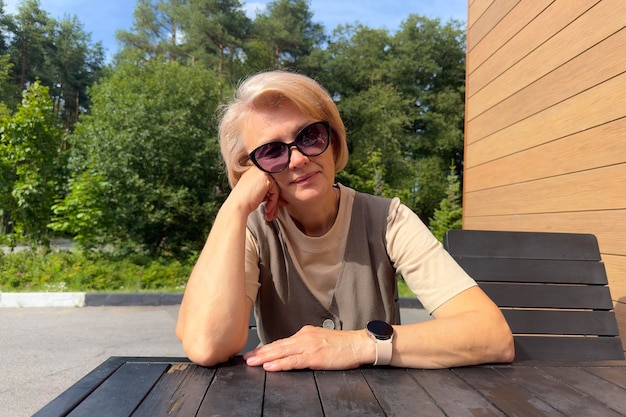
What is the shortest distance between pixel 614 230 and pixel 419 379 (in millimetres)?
1578

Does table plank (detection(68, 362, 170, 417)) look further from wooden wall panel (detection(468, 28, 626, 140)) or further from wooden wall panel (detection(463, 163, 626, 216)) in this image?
wooden wall panel (detection(468, 28, 626, 140))

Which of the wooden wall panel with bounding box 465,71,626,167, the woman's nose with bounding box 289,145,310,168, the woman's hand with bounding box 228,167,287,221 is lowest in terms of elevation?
the woman's hand with bounding box 228,167,287,221

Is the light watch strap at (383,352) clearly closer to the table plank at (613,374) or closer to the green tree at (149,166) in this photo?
the table plank at (613,374)

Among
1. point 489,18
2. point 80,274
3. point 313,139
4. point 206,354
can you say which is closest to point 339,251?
point 313,139

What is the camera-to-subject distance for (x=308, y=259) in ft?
5.15

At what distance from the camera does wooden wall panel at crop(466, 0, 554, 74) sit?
3.00 meters

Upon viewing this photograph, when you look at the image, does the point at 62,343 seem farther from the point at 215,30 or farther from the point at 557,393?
the point at 215,30

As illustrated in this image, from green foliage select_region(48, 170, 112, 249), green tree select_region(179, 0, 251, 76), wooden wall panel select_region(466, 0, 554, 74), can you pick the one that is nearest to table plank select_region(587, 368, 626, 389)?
wooden wall panel select_region(466, 0, 554, 74)

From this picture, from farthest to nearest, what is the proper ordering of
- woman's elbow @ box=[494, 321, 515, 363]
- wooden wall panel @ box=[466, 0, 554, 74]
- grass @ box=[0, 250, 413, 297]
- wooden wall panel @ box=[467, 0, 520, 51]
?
1. grass @ box=[0, 250, 413, 297]
2. wooden wall panel @ box=[467, 0, 520, 51]
3. wooden wall panel @ box=[466, 0, 554, 74]
4. woman's elbow @ box=[494, 321, 515, 363]

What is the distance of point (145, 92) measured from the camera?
10414 mm

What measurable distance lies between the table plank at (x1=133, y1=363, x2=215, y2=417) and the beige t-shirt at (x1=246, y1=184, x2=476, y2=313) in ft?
1.41

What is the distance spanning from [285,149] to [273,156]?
0.14 ft

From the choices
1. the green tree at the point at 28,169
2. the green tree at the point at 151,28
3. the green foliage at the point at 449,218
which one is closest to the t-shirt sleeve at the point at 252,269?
the green tree at the point at 28,169

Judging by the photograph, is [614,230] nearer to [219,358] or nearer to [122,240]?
[219,358]
